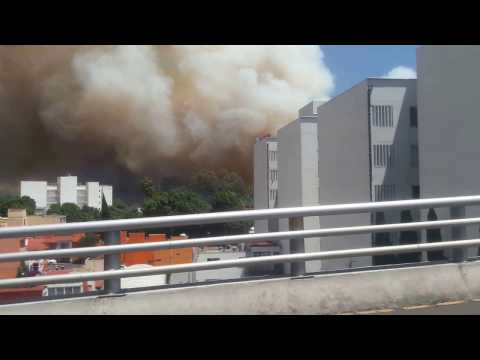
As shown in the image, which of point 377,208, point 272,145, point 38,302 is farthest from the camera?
point 272,145

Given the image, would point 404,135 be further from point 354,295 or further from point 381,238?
point 354,295

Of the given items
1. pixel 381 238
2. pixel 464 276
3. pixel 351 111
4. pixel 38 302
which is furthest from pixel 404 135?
pixel 38 302

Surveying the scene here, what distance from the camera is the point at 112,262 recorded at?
436 centimetres

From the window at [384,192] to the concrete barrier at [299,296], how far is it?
2723cm

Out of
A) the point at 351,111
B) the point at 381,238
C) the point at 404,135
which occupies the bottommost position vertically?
the point at 381,238

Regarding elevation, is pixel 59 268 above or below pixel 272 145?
below

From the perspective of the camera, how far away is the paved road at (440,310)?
14.3ft

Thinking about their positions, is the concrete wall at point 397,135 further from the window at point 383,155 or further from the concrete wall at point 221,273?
the concrete wall at point 221,273

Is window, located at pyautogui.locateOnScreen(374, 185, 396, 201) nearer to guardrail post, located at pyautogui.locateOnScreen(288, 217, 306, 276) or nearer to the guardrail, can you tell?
the guardrail

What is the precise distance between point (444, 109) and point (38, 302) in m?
25.9

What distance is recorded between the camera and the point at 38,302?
4215 millimetres

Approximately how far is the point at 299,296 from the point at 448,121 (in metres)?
24.1

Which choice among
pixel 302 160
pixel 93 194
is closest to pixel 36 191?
pixel 93 194

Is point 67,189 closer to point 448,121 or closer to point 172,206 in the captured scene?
point 172,206
